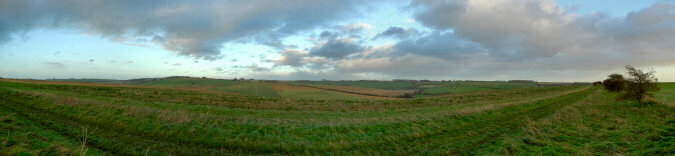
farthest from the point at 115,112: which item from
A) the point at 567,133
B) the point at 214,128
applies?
the point at 567,133

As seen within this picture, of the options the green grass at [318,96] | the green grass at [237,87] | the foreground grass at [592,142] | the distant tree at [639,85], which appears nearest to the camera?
the foreground grass at [592,142]

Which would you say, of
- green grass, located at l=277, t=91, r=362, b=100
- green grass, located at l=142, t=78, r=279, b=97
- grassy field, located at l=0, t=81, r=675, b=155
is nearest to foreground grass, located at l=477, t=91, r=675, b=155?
grassy field, located at l=0, t=81, r=675, b=155

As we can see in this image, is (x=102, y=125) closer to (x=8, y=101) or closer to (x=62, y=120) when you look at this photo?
(x=62, y=120)

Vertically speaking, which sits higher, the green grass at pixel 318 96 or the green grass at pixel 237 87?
the green grass at pixel 237 87

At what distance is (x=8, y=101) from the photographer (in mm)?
17125

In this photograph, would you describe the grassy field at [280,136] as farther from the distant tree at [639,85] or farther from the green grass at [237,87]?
the green grass at [237,87]

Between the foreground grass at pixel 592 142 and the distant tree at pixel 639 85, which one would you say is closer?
the foreground grass at pixel 592 142

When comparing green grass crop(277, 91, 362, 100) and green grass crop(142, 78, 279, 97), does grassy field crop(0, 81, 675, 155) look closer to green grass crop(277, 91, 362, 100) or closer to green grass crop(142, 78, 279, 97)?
green grass crop(277, 91, 362, 100)

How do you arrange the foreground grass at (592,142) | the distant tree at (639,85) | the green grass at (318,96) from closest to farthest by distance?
the foreground grass at (592,142) < the distant tree at (639,85) < the green grass at (318,96)

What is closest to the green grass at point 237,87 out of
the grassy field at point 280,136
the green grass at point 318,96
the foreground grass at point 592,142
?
the green grass at point 318,96

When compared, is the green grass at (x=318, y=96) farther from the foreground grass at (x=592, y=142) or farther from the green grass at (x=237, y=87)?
the foreground grass at (x=592, y=142)

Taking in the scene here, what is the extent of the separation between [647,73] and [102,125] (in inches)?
1595

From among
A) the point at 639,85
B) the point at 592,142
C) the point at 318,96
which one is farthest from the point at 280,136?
the point at 318,96

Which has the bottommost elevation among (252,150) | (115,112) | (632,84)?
(252,150)
